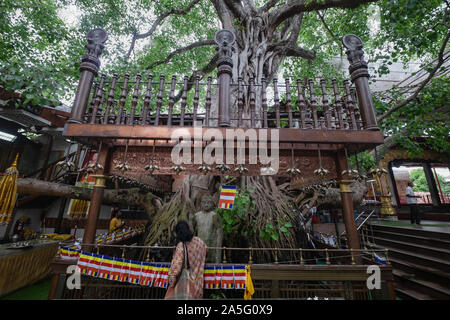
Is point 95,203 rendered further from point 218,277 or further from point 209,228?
point 218,277

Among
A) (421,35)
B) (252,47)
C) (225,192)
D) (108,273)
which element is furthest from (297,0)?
(108,273)

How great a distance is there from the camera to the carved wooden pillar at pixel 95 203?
305 cm

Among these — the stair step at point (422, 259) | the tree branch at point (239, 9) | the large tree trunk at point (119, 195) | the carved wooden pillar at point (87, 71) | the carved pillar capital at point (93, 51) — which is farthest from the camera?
the tree branch at point (239, 9)

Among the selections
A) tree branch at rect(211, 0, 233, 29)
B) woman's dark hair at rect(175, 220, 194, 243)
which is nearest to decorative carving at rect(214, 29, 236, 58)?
woman's dark hair at rect(175, 220, 194, 243)

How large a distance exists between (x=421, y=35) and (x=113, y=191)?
10.0m

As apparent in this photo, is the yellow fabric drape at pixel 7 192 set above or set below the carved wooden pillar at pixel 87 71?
below

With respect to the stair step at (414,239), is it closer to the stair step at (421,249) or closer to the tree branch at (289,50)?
the stair step at (421,249)

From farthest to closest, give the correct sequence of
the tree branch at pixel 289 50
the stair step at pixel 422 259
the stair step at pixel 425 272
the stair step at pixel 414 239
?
the tree branch at pixel 289 50, the stair step at pixel 414 239, the stair step at pixel 422 259, the stair step at pixel 425 272

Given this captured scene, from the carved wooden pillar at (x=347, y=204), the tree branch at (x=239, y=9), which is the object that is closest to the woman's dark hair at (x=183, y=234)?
the carved wooden pillar at (x=347, y=204)

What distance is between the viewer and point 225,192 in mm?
3490

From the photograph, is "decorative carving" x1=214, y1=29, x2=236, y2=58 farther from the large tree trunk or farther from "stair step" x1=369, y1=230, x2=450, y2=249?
"stair step" x1=369, y1=230, x2=450, y2=249

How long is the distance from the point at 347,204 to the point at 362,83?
197 cm

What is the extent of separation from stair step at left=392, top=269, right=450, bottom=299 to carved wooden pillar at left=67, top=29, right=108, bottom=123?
7.39 metres

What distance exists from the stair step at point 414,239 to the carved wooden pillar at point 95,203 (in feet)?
25.5
